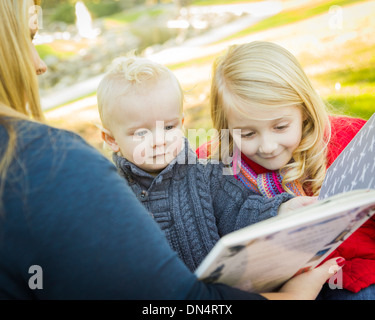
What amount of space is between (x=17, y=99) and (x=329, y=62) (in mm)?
6402

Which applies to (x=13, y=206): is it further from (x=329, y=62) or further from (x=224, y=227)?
(x=329, y=62)

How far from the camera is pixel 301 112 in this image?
192cm

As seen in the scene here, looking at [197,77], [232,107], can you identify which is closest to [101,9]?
[197,77]

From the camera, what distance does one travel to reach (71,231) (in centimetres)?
89

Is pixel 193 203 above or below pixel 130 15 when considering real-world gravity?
below

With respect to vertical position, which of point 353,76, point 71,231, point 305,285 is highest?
point 353,76

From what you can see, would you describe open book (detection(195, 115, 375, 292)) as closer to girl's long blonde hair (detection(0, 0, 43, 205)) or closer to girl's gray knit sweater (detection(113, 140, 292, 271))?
girl's gray knit sweater (detection(113, 140, 292, 271))

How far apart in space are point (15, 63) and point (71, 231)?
0.45m

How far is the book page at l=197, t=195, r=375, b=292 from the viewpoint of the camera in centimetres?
97

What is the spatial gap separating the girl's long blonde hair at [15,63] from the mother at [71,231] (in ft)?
0.31

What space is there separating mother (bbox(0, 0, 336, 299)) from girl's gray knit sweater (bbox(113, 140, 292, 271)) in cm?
75

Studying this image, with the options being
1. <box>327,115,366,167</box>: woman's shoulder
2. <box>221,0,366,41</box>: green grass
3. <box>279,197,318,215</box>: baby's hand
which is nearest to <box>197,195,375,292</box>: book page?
<box>279,197,318,215</box>: baby's hand

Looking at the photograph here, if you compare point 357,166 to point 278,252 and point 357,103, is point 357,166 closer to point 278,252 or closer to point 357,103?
point 278,252

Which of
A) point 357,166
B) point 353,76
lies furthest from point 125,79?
point 353,76
